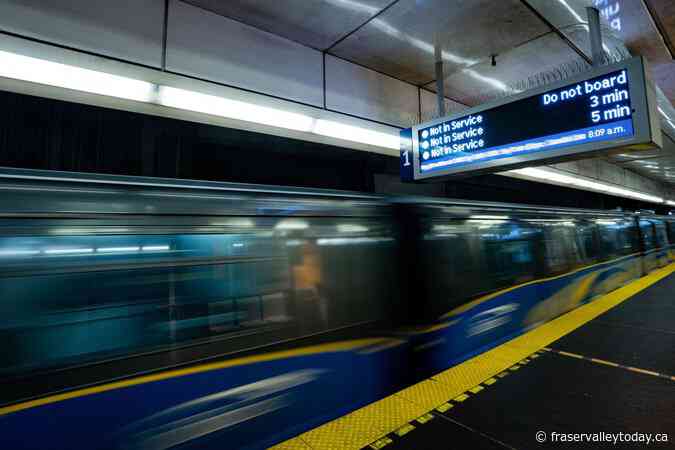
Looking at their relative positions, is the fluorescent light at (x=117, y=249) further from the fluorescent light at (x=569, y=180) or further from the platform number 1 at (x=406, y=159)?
the fluorescent light at (x=569, y=180)

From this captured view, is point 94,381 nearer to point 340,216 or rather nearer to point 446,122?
point 340,216

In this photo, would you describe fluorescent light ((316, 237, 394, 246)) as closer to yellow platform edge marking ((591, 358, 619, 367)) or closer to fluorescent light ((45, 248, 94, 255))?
fluorescent light ((45, 248, 94, 255))

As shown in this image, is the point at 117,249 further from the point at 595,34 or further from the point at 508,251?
the point at 595,34

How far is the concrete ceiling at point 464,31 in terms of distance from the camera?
12.1 feet

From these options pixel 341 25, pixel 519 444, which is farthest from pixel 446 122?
pixel 519 444

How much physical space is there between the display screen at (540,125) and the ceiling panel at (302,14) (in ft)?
5.51

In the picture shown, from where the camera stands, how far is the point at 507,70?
521 centimetres

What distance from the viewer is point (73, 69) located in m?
2.94

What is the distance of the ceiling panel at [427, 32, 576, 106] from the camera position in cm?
463

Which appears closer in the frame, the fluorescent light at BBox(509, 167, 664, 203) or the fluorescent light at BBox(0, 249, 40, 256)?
the fluorescent light at BBox(0, 249, 40, 256)

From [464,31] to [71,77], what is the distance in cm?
412

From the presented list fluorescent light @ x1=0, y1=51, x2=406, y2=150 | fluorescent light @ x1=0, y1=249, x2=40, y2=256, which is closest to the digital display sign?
fluorescent light @ x1=0, y1=51, x2=406, y2=150

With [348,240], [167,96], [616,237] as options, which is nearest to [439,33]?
[348,240]

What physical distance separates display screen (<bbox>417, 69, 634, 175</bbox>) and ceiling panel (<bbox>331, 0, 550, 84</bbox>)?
3.25 feet
